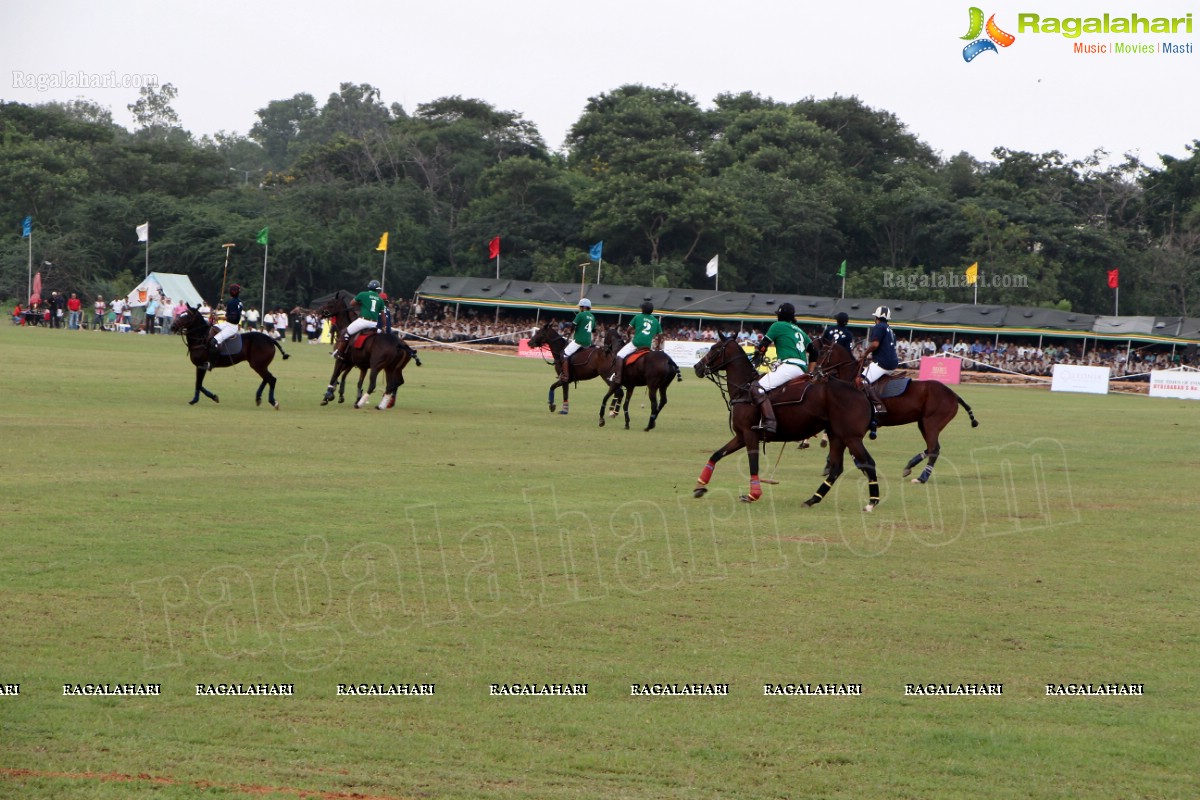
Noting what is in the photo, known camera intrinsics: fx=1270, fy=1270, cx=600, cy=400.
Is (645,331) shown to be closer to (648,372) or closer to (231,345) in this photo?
(648,372)

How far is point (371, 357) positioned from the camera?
2333 centimetres

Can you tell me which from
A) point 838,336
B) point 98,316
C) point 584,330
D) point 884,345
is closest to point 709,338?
point 98,316

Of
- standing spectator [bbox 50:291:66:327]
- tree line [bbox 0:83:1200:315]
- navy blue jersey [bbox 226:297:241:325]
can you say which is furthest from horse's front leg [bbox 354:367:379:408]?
tree line [bbox 0:83:1200:315]

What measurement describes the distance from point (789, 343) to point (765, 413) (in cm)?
106

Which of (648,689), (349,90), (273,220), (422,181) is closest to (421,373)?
(648,689)

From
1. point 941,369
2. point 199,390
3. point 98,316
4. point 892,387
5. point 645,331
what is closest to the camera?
point 892,387

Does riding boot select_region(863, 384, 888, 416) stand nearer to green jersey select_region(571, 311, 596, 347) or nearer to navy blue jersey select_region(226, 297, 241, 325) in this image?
green jersey select_region(571, 311, 596, 347)

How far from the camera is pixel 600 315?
2496 inches

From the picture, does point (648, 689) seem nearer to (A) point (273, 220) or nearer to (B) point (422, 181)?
(A) point (273, 220)

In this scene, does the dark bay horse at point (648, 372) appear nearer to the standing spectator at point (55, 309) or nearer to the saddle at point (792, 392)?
the saddle at point (792, 392)

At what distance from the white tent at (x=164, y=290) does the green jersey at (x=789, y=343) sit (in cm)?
4544

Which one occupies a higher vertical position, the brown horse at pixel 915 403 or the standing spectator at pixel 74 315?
the standing spectator at pixel 74 315

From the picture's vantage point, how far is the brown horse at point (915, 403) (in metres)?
16.9

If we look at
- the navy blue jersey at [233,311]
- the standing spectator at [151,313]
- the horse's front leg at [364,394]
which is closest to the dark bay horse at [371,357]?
the horse's front leg at [364,394]
